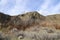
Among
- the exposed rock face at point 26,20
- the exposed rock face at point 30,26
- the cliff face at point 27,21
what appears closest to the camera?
the exposed rock face at point 30,26

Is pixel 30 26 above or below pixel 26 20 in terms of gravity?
below

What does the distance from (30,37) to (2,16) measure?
5337 mm

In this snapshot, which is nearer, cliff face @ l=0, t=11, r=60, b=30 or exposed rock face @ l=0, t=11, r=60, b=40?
exposed rock face @ l=0, t=11, r=60, b=40

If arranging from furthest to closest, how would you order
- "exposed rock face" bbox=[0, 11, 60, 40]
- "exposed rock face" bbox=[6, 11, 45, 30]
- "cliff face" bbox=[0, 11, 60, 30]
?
1. "exposed rock face" bbox=[6, 11, 45, 30]
2. "cliff face" bbox=[0, 11, 60, 30]
3. "exposed rock face" bbox=[0, 11, 60, 40]

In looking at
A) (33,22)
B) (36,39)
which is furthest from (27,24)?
(36,39)

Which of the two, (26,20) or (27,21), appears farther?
(26,20)

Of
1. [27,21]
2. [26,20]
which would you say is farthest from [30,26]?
[26,20]

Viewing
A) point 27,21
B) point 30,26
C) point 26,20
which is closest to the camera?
point 30,26

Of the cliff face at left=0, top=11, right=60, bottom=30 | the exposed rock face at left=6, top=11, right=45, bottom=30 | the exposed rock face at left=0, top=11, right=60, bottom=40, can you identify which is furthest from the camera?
the exposed rock face at left=6, top=11, right=45, bottom=30

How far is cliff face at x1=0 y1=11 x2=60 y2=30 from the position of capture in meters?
23.8

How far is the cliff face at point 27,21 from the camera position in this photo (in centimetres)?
2381

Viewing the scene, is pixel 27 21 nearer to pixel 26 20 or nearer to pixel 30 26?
pixel 26 20

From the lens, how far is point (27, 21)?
81.8 ft

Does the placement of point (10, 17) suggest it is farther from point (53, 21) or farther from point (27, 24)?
point (53, 21)
